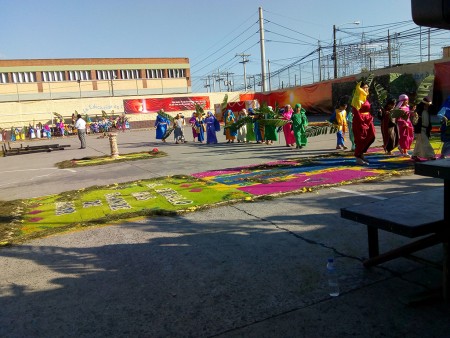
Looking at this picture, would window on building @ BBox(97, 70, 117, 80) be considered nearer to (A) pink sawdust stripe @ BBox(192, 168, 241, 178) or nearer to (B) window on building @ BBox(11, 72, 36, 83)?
(B) window on building @ BBox(11, 72, 36, 83)

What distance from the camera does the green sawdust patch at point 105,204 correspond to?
21.4ft

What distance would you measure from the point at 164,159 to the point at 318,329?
12.7 m

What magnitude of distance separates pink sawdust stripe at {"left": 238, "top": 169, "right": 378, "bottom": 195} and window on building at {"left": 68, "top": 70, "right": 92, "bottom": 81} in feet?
218

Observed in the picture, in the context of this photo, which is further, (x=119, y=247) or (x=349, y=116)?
(x=349, y=116)

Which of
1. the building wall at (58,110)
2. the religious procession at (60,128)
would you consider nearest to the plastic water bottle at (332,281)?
the religious procession at (60,128)

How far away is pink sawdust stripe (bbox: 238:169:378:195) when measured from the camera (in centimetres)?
797

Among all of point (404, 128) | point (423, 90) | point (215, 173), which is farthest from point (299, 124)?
point (215, 173)

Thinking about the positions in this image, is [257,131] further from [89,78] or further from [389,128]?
[89,78]

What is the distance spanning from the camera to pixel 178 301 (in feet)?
11.9

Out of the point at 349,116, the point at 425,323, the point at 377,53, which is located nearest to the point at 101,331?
the point at 425,323

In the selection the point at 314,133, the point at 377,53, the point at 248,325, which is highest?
the point at 377,53

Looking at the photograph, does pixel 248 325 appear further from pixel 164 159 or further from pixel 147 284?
pixel 164 159

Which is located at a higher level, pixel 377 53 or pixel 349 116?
pixel 377 53

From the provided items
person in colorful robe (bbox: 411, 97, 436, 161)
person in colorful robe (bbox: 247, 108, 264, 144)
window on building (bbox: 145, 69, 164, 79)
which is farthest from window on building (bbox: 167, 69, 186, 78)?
person in colorful robe (bbox: 411, 97, 436, 161)
